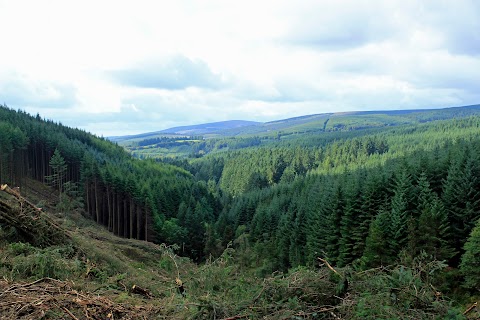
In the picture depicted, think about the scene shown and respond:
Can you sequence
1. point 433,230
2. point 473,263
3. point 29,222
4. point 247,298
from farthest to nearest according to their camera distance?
point 433,230 → point 473,263 → point 29,222 → point 247,298

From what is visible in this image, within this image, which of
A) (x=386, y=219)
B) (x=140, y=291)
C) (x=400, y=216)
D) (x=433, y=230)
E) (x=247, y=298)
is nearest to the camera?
(x=247, y=298)

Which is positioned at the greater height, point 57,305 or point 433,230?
point 57,305

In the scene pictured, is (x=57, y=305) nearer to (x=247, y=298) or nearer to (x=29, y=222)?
(x=247, y=298)

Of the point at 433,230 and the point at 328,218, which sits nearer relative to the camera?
the point at 433,230

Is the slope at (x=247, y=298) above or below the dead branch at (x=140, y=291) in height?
above

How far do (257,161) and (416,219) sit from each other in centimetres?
11871

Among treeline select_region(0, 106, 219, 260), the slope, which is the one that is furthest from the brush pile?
treeline select_region(0, 106, 219, 260)

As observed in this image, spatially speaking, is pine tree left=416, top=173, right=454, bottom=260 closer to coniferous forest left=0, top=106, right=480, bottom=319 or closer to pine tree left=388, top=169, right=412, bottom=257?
coniferous forest left=0, top=106, right=480, bottom=319

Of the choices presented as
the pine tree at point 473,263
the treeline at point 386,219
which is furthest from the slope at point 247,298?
the pine tree at point 473,263

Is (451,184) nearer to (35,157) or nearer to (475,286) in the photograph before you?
(475,286)

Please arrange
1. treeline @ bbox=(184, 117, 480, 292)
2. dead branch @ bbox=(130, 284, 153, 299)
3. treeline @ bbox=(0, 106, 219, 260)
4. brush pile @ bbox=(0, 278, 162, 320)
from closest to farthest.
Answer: brush pile @ bbox=(0, 278, 162, 320) → dead branch @ bbox=(130, 284, 153, 299) → treeline @ bbox=(184, 117, 480, 292) → treeline @ bbox=(0, 106, 219, 260)

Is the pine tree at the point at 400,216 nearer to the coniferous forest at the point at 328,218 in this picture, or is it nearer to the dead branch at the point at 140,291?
the coniferous forest at the point at 328,218

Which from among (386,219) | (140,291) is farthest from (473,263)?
(140,291)

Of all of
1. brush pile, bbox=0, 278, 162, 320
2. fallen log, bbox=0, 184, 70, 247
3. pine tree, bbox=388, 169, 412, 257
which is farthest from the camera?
pine tree, bbox=388, 169, 412, 257
